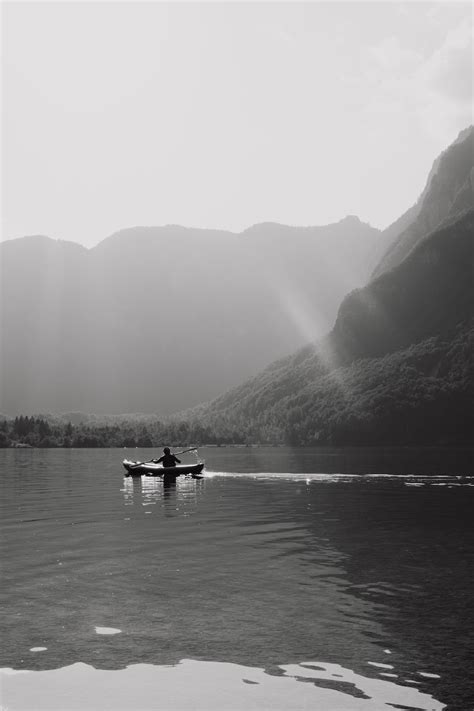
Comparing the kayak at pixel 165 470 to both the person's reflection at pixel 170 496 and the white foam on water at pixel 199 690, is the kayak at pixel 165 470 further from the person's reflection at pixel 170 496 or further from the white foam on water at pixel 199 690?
the white foam on water at pixel 199 690

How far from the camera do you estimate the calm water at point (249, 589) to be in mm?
19109

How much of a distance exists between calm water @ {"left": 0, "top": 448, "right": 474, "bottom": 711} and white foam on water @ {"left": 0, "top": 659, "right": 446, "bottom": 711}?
46 centimetres

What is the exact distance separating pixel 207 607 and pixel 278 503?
38866mm

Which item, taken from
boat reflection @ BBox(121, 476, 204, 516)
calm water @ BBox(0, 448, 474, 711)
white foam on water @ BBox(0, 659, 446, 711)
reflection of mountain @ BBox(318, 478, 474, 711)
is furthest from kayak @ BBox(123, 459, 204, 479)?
white foam on water @ BBox(0, 659, 446, 711)

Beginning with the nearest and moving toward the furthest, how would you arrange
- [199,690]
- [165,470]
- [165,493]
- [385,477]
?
[199,690] → [165,493] → [165,470] → [385,477]

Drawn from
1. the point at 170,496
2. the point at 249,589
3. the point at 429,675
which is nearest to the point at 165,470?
the point at 170,496

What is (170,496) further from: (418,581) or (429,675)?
(429,675)

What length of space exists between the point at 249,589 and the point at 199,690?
1008 centimetres

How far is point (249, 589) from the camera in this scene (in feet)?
87.6

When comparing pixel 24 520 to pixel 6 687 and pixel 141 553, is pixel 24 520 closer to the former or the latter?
pixel 141 553

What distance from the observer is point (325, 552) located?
116 feet

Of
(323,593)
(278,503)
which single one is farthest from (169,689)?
(278,503)

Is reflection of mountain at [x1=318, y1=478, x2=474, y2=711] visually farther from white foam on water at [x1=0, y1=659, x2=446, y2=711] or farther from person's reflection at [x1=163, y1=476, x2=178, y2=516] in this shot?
person's reflection at [x1=163, y1=476, x2=178, y2=516]

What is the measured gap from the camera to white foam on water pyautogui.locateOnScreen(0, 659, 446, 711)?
15906 mm
